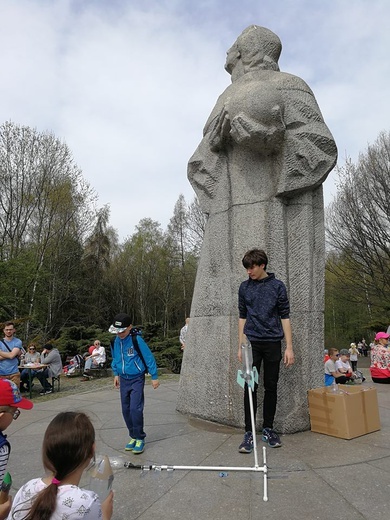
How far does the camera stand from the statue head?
5.62 meters

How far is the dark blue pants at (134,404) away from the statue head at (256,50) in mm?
4152

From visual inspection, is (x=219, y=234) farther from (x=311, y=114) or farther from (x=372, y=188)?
(x=372, y=188)

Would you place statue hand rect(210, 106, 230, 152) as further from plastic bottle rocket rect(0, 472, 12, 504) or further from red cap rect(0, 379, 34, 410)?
plastic bottle rocket rect(0, 472, 12, 504)


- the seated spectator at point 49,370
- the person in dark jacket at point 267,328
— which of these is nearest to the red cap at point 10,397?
the person in dark jacket at point 267,328

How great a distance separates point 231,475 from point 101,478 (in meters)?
1.67

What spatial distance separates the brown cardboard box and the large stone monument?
0.15m

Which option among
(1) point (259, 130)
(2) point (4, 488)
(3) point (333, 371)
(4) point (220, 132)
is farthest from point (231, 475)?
(3) point (333, 371)

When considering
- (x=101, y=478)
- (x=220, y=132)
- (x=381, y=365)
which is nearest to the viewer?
(x=101, y=478)

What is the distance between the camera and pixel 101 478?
6.42 ft

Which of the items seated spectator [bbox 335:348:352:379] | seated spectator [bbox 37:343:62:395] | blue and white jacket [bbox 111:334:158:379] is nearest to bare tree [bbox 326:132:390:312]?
seated spectator [bbox 335:348:352:379]

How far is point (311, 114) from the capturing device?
5.04 m

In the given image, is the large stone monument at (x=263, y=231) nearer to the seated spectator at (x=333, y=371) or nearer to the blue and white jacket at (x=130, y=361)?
the blue and white jacket at (x=130, y=361)

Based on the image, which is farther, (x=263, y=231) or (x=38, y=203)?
(x=38, y=203)

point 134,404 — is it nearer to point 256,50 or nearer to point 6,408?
point 6,408
